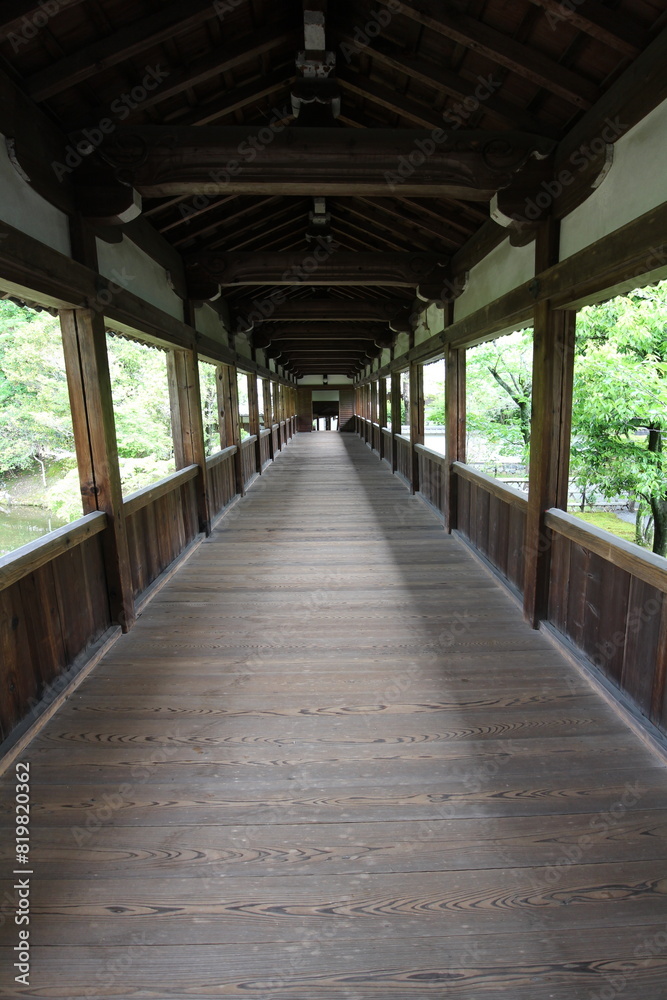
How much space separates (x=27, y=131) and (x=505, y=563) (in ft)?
14.3

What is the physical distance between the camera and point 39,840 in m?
1.88

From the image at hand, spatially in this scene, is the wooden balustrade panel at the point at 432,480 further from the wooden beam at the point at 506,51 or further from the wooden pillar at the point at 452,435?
the wooden beam at the point at 506,51

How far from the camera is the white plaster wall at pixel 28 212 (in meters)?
2.36

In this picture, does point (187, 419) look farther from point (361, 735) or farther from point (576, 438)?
point (576, 438)

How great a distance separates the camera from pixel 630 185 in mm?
2412

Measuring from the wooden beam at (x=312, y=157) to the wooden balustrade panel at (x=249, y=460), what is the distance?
5806 millimetres

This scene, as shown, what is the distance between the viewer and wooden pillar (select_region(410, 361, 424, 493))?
8102mm

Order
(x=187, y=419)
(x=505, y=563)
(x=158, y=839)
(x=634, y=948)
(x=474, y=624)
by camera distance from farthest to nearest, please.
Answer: (x=187, y=419) → (x=505, y=563) → (x=474, y=624) → (x=158, y=839) → (x=634, y=948)

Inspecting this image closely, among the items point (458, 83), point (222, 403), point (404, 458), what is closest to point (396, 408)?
point (404, 458)

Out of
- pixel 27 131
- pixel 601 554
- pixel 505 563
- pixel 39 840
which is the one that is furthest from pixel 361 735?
pixel 27 131

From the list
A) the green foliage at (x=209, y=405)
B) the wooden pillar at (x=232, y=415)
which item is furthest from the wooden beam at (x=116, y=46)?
the green foliage at (x=209, y=405)

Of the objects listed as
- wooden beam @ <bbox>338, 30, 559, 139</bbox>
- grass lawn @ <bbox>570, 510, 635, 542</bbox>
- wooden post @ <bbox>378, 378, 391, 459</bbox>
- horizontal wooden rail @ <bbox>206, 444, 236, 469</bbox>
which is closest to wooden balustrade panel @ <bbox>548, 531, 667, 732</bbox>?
wooden beam @ <bbox>338, 30, 559, 139</bbox>

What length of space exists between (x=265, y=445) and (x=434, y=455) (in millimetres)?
5899

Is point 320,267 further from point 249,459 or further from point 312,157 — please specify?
point 249,459
